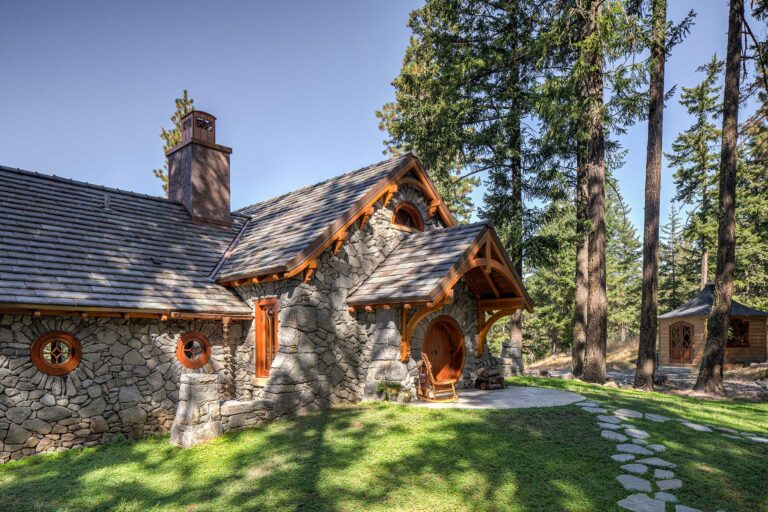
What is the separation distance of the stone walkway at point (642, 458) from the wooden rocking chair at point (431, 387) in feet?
8.57

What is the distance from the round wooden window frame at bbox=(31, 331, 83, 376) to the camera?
26.7 ft

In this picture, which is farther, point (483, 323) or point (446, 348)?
point (483, 323)

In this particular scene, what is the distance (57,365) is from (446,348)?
8.22m

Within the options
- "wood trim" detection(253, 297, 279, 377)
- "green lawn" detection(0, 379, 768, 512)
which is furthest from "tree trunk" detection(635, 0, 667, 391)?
"wood trim" detection(253, 297, 279, 377)

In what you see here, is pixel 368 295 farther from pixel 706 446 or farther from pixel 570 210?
pixel 570 210

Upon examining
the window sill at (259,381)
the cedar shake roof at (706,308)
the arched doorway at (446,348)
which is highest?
the cedar shake roof at (706,308)

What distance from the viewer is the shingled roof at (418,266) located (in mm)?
9633

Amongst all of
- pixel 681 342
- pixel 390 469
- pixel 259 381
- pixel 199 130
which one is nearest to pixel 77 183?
pixel 199 130

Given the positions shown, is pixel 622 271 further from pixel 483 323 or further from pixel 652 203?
pixel 483 323

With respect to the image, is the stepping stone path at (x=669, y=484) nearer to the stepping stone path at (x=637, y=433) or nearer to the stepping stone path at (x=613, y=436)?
the stepping stone path at (x=613, y=436)

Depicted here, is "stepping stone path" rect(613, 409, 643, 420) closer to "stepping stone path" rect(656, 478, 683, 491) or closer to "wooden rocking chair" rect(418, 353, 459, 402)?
"stepping stone path" rect(656, 478, 683, 491)

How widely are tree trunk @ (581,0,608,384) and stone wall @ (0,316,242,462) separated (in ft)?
37.3

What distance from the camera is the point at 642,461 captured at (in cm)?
648

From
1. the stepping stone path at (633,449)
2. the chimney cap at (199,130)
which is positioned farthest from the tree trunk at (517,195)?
the chimney cap at (199,130)
